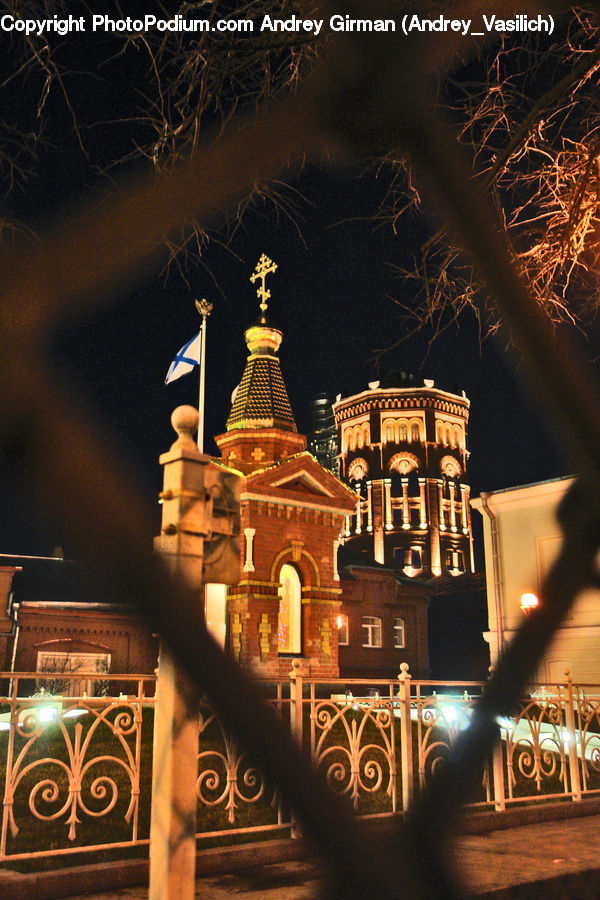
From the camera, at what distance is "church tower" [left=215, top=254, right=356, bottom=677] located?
2203 cm

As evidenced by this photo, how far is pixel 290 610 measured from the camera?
77.9ft

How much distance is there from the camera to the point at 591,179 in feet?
18.7

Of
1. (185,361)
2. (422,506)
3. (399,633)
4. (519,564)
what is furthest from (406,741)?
(422,506)

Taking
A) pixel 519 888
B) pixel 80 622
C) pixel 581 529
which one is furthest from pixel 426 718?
pixel 80 622

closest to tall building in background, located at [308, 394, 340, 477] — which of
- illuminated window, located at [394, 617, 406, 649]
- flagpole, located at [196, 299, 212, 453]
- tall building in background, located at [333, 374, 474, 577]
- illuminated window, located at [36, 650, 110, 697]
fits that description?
tall building in background, located at [333, 374, 474, 577]

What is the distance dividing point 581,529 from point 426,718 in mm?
7465

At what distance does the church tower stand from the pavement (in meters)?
14.5

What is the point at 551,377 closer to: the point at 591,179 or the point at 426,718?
the point at 591,179

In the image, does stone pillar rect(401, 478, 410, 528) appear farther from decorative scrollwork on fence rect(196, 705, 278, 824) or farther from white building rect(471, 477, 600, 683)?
decorative scrollwork on fence rect(196, 705, 278, 824)

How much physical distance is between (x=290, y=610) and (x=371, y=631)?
12.9m

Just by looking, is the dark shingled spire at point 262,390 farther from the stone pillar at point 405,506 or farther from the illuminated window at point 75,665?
the stone pillar at point 405,506

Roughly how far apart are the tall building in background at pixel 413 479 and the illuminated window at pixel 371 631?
86.9 feet

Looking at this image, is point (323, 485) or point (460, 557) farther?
point (460, 557)

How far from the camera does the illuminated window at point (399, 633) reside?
3638cm
